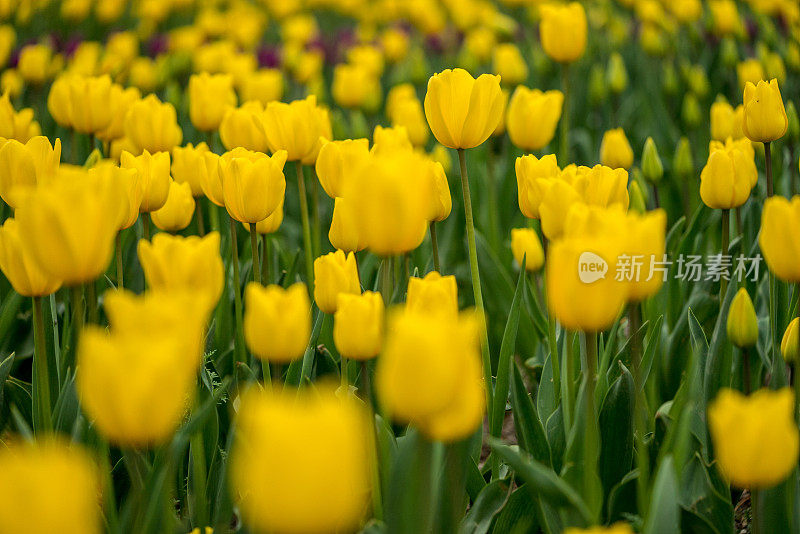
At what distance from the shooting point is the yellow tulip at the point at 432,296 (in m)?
1.30

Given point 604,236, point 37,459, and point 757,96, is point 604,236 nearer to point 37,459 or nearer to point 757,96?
point 37,459

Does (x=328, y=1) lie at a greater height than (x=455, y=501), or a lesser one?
greater

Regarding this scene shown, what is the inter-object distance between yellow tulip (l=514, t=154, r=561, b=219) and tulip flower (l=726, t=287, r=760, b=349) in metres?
0.43

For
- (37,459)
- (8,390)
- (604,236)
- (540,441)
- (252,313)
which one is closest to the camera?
(37,459)

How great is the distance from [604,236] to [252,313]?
0.54 meters

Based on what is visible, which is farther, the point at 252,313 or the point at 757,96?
the point at 757,96

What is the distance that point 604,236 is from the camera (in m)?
1.15

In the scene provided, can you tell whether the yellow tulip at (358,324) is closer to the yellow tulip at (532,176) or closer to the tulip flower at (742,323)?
the yellow tulip at (532,176)

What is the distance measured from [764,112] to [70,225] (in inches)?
64.4

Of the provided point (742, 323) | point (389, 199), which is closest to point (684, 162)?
point (742, 323)

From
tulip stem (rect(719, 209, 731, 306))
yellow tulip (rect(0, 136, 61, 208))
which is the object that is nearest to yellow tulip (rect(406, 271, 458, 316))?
yellow tulip (rect(0, 136, 61, 208))

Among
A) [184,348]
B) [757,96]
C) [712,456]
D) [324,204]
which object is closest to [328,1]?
[324,204]

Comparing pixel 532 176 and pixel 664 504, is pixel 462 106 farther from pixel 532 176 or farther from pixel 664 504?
pixel 664 504

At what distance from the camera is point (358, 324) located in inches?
54.2
